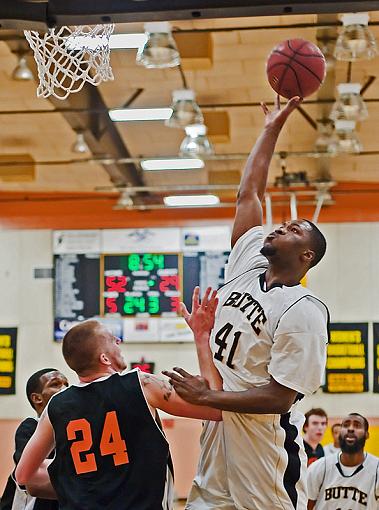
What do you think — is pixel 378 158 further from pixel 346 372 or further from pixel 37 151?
pixel 37 151

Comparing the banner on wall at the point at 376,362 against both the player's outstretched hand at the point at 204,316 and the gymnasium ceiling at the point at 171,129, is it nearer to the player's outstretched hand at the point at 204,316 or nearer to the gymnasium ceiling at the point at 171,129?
the gymnasium ceiling at the point at 171,129

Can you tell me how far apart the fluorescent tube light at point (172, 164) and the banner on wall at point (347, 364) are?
273cm

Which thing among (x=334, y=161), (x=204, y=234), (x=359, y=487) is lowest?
(x=359, y=487)

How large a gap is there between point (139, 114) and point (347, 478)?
18.1ft

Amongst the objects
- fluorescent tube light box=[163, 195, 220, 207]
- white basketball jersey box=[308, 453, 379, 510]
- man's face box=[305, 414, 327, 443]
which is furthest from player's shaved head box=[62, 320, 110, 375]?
fluorescent tube light box=[163, 195, 220, 207]

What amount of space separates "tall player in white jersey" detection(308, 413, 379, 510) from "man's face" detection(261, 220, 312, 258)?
337 centimetres

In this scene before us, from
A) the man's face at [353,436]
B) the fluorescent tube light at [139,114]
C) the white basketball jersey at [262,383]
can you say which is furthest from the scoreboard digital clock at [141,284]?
the white basketball jersey at [262,383]

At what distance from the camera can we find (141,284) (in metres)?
12.6

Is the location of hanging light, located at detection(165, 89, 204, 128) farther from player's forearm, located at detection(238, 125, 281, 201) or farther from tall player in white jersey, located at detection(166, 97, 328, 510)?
tall player in white jersey, located at detection(166, 97, 328, 510)

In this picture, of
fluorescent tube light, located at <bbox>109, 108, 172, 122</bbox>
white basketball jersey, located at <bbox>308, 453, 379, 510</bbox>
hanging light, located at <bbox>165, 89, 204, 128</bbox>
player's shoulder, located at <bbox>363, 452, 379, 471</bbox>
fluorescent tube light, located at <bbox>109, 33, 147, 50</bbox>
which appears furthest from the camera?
fluorescent tube light, located at <bbox>109, 108, 172, 122</bbox>

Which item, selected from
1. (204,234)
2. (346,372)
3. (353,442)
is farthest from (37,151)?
(353,442)

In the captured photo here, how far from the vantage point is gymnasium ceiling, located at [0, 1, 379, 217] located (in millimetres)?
9297

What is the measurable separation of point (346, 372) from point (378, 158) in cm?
283

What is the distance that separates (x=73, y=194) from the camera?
1395 cm
